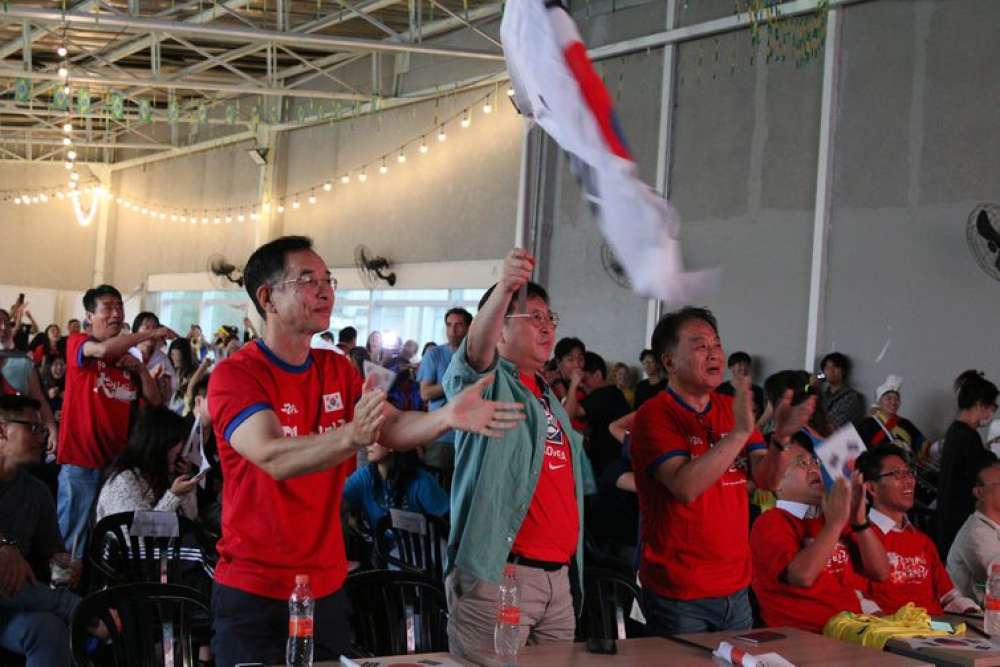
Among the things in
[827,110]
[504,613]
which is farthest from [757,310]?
[504,613]

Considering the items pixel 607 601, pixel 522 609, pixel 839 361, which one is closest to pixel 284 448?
pixel 522 609

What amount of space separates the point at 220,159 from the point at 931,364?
46.1ft

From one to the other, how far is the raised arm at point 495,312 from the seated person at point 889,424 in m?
5.19

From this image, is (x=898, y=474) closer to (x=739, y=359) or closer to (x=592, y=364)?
(x=592, y=364)

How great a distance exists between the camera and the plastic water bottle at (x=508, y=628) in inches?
113

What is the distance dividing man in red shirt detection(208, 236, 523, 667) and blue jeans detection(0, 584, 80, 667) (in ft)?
4.20

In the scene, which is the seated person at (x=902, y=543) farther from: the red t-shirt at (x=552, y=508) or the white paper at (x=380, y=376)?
the white paper at (x=380, y=376)

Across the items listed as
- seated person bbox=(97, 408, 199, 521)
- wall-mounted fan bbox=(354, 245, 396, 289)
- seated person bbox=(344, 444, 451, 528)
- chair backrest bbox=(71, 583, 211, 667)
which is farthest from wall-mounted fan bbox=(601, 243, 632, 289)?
chair backrest bbox=(71, 583, 211, 667)

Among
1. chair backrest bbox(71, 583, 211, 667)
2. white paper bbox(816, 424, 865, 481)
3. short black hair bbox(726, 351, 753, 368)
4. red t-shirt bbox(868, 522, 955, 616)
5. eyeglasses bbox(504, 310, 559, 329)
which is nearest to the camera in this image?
chair backrest bbox(71, 583, 211, 667)

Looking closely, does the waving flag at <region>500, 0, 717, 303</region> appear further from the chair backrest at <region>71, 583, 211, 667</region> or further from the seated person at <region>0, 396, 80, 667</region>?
the seated person at <region>0, 396, 80, 667</region>

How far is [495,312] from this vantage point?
118 inches

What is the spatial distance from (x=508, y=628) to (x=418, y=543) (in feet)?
7.32

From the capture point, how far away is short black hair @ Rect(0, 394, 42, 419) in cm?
390

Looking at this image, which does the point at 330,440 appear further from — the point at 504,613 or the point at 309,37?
the point at 309,37
